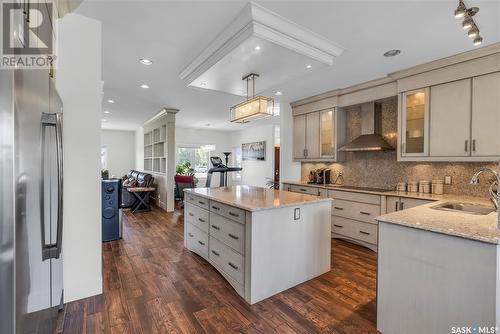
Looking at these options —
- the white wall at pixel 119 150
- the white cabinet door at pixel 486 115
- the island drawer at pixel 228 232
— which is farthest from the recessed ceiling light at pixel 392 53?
the white wall at pixel 119 150

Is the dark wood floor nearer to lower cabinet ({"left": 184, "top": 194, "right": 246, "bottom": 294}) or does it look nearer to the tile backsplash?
lower cabinet ({"left": 184, "top": 194, "right": 246, "bottom": 294})

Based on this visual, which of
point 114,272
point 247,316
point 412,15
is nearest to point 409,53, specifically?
point 412,15

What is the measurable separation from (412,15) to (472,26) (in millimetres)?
641

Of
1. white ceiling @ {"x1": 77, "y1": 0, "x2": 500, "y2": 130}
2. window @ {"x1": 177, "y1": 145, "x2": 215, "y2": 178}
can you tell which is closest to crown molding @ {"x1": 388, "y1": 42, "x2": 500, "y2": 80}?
white ceiling @ {"x1": 77, "y1": 0, "x2": 500, "y2": 130}

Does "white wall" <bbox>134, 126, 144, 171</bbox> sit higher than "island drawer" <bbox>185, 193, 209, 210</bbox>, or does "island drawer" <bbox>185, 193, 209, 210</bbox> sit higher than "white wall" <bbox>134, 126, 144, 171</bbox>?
"white wall" <bbox>134, 126, 144, 171</bbox>

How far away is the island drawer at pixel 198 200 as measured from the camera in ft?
9.72

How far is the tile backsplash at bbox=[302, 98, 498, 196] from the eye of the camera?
3.12 meters

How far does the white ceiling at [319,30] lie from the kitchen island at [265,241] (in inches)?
66.5

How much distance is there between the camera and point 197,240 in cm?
317

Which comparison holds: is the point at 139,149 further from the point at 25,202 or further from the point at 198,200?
the point at 25,202

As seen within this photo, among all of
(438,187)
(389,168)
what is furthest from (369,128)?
(438,187)

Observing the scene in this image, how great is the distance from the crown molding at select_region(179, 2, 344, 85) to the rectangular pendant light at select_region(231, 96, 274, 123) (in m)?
0.60

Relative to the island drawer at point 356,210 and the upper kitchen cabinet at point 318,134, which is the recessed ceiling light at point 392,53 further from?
the island drawer at point 356,210

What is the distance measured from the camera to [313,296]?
2.29m
